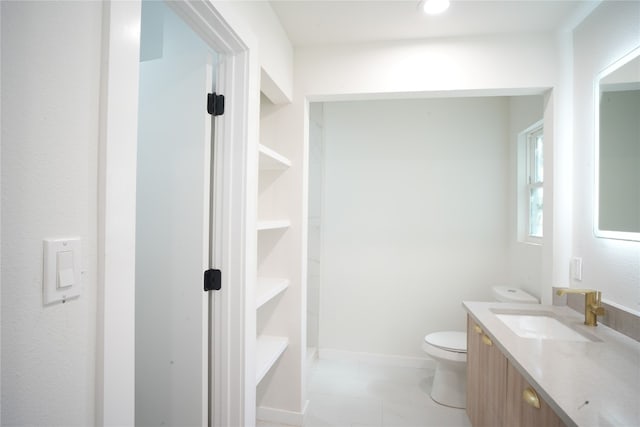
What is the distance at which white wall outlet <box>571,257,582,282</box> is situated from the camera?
1760mm

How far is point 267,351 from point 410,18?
81.8 inches

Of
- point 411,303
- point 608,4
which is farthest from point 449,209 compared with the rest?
point 608,4

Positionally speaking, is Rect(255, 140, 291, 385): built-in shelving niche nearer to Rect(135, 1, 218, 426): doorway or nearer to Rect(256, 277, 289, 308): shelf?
Rect(256, 277, 289, 308): shelf

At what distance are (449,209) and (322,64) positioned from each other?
5.39 ft

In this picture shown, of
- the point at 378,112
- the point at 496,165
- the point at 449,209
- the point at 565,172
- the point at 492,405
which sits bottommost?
the point at 492,405

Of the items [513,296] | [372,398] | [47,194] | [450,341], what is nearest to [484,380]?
[450,341]

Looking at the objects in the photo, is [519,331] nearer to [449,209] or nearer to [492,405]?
[492,405]

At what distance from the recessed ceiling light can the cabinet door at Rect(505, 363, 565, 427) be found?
5.63ft

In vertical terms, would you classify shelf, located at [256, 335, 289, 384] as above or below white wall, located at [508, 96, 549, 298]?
below

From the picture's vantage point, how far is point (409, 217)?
290cm

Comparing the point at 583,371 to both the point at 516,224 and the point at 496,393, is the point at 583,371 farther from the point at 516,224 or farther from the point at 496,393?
the point at 516,224

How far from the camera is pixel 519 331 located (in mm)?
1556

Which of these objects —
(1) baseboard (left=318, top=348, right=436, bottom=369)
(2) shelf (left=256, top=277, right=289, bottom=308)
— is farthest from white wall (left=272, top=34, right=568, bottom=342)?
(1) baseboard (left=318, top=348, right=436, bottom=369)

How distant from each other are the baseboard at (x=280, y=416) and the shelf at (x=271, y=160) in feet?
5.15
